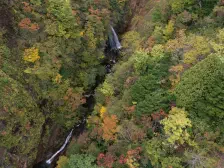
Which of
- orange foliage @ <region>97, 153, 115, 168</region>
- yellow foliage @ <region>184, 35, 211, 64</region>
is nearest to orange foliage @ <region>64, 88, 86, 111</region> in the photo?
orange foliage @ <region>97, 153, 115, 168</region>

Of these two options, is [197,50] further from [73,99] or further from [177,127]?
[73,99]

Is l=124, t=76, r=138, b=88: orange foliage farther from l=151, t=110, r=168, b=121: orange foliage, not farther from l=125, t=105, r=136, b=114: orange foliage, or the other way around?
l=151, t=110, r=168, b=121: orange foliage

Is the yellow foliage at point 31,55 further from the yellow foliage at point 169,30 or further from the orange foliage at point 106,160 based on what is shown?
the yellow foliage at point 169,30

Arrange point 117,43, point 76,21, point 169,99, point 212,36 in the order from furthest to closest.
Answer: point 117,43 < point 76,21 < point 212,36 < point 169,99

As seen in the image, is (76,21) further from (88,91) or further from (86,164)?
(86,164)

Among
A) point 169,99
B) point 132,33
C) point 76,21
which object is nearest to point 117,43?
point 132,33

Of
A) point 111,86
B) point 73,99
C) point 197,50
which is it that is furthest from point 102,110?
point 197,50
